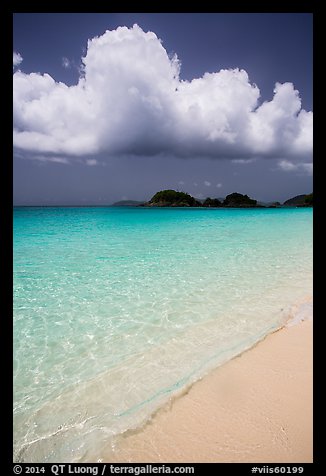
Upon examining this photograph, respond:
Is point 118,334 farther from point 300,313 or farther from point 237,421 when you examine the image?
point 300,313

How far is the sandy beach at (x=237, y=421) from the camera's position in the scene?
8.73 ft

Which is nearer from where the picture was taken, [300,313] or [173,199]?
[300,313]

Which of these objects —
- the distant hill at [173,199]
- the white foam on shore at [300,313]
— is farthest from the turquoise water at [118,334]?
the distant hill at [173,199]

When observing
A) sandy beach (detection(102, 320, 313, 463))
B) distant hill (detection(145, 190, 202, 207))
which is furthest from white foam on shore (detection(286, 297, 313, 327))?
distant hill (detection(145, 190, 202, 207))

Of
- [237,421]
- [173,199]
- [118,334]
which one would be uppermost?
[173,199]

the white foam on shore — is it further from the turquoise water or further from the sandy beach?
the sandy beach

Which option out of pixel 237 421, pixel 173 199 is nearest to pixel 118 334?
pixel 237 421

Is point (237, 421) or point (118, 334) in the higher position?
point (118, 334)

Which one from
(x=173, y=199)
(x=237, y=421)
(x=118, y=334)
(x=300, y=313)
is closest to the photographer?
(x=237, y=421)

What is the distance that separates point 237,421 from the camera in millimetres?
3031

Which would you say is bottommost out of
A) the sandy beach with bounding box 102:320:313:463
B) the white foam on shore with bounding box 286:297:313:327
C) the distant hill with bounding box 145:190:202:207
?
the sandy beach with bounding box 102:320:313:463

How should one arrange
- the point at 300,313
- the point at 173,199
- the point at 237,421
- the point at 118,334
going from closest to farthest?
1. the point at 237,421
2. the point at 118,334
3. the point at 300,313
4. the point at 173,199

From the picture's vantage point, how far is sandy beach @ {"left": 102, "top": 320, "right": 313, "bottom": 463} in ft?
8.73
